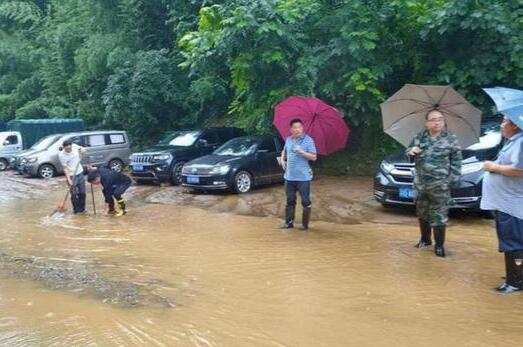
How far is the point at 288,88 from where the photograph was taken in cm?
1252

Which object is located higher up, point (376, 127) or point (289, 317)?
point (376, 127)

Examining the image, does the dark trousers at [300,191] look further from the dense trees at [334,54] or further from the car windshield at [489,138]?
Answer: the dense trees at [334,54]

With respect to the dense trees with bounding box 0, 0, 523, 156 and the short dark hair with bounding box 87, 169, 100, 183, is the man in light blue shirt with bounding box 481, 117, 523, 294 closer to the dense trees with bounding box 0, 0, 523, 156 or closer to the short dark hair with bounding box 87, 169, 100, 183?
the dense trees with bounding box 0, 0, 523, 156

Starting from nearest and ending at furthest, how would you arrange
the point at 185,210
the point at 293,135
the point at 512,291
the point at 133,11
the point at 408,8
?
the point at 512,291, the point at 293,135, the point at 185,210, the point at 408,8, the point at 133,11

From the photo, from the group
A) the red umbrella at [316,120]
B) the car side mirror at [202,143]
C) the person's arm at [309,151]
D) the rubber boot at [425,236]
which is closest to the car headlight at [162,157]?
the car side mirror at [202,143]

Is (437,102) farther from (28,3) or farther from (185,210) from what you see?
(28,3)

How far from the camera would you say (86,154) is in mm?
17406

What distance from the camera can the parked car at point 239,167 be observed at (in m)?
12.1

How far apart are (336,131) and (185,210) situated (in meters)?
3.75

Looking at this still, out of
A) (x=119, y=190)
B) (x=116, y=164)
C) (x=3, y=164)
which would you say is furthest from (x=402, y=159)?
(x=3, y=164)

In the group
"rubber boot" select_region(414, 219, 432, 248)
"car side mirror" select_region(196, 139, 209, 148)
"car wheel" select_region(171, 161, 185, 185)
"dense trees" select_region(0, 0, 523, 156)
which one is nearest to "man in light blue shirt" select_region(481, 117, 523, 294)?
"rubber boot" select_region(414, 219, 432, 248)

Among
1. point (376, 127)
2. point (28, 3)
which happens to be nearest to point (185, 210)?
point (376, 127)

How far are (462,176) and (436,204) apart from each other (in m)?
2.41

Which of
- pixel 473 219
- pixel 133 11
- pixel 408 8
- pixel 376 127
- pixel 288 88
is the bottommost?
pixel 473 219
